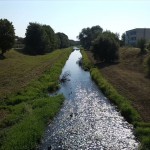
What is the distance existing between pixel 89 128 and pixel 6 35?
194 feet

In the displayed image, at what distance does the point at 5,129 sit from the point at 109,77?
28.5m

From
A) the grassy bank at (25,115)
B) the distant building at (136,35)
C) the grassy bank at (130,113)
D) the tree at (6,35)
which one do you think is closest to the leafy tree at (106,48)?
the tree at (6,35)

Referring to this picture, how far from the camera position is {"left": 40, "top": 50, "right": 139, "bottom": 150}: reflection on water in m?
20.0

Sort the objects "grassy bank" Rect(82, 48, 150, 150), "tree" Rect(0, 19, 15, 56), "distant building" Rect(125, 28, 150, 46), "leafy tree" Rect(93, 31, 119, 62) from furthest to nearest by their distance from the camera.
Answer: "distant building" Rect(125, 28, 150, 46)
"tree" Rect(0, 19, 15, 56)
"leafy tree" Rect(93, 31, 119, 62)
"grassy bank" Rect(82, 48, 150, 150)

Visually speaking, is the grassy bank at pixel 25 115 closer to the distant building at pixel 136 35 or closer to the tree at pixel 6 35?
the tree at pixel 6 35

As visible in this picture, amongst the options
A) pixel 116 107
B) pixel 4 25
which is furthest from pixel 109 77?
pixel 4 25

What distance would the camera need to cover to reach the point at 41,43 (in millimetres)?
109500

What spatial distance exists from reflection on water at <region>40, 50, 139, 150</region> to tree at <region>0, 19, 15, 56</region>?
47.1 meters

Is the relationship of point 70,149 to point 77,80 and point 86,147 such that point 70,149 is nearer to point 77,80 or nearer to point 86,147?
point 86,147

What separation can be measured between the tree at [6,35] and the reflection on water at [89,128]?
47150 millimetres

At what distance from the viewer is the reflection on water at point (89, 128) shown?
2002cm

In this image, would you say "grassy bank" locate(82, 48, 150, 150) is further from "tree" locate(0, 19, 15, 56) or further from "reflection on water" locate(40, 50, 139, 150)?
"tree" locate(0, 19, 15, 56)

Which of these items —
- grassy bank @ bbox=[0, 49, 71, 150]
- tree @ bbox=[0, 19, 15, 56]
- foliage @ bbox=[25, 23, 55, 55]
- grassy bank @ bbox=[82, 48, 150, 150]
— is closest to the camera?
grassy bank @ bbox=[0, 49, 71, 150]

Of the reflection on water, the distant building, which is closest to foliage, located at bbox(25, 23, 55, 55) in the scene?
the distant building
